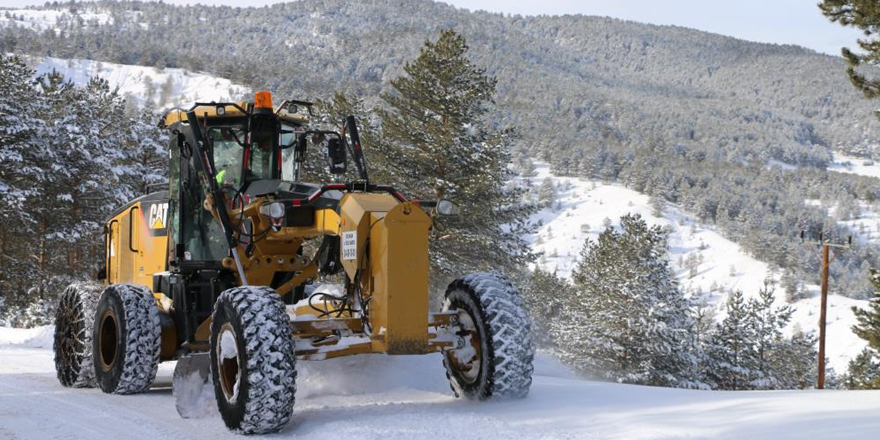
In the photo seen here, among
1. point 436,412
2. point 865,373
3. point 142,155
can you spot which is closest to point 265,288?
point 436,412

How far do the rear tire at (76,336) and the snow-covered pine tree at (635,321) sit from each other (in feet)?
99.2

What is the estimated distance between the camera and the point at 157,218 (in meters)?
9.99

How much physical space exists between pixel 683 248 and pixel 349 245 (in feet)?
572

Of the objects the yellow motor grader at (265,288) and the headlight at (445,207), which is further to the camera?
the headlight at (445,207)

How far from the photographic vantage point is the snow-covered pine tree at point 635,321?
3819cm

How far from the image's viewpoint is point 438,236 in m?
27.3

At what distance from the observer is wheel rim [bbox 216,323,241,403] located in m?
7.15

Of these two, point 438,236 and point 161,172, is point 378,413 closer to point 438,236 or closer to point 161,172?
point 438,236

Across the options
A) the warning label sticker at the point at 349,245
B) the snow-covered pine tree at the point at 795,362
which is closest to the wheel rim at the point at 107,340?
the warning label sticker at the point at 349,245

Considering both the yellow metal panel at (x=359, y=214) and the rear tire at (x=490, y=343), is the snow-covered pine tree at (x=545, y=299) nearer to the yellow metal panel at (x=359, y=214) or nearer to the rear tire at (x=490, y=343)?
the rear tire at (x=490, y=343)

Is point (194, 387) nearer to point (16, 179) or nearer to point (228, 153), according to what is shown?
point (228, 153)

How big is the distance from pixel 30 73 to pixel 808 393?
3420 centimetres

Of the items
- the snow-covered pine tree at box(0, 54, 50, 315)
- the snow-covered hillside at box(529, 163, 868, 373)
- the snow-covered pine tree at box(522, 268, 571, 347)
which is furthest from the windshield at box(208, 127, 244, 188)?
the snow-covered hillside at box(529, 163, 868, 373)

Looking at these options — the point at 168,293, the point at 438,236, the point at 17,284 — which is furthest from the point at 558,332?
the point at 168,293
